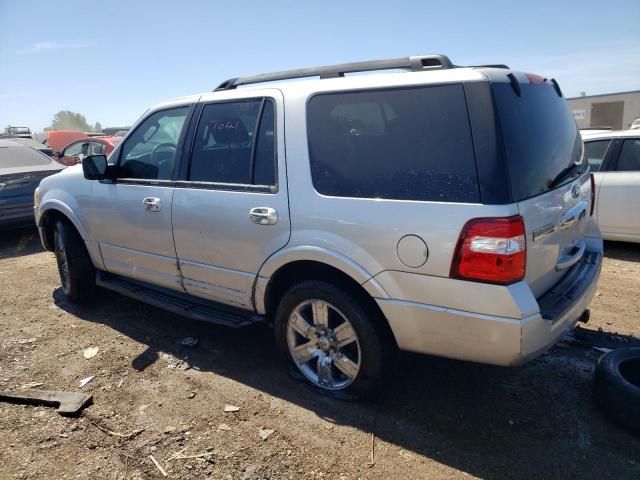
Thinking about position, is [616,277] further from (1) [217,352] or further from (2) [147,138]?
(2) [147,138]

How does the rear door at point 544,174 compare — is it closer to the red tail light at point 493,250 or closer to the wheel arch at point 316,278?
the red tail light at point 493,250

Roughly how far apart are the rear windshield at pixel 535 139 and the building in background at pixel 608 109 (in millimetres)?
30551

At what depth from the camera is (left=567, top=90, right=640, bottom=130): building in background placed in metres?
30.3

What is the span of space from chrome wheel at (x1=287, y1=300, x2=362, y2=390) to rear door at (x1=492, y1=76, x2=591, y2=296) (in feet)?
3.65

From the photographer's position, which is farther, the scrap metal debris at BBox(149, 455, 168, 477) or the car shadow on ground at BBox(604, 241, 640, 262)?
the car shadow on ground at BBox(604, 241, 640, 262)

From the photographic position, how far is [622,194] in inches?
228

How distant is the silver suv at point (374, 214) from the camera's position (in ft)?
7.70

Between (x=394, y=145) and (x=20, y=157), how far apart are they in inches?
311

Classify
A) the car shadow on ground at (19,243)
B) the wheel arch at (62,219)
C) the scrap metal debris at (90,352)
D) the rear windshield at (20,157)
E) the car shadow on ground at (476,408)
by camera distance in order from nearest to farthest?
the car shadow on ground at (476,408) → the scrap metal debris at (90,352) → the wheel arch at (62,219) → the car shadow on ground at (19,243) → the rear windshield at (20,157)

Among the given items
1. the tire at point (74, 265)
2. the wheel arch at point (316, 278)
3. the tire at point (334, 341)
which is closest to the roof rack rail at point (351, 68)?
the wheel arch at point (316, 278)

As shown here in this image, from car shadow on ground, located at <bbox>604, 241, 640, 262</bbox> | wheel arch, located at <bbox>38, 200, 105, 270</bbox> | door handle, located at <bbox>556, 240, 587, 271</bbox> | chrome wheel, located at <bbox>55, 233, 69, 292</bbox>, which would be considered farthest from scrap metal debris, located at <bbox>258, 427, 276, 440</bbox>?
car shadow on ground, located at <bbox>604, 241, 640, 262</bbox>

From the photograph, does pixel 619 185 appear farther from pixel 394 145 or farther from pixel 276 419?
pixel 276 419

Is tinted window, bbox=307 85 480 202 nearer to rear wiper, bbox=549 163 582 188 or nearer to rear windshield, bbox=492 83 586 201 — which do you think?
rear windshield, bbox=492 83 586 201

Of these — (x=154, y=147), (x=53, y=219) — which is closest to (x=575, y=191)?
(x=154, y=147)
